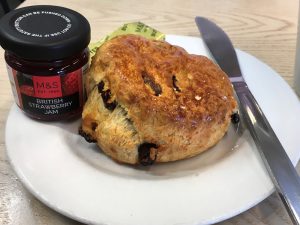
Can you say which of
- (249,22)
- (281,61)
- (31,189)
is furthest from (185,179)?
(249,22)

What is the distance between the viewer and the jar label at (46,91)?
67 cm

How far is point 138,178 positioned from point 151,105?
92 mm

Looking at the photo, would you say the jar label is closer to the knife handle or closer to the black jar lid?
the black jar lid

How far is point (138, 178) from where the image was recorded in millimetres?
601

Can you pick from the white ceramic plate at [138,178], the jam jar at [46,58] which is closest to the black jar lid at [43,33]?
the jam jar at [46,58]

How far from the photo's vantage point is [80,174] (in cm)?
60

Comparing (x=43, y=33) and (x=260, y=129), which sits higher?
(x=43, y=33)

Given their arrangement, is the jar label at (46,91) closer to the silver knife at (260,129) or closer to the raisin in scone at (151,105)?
the raisin in scone at (151,105)

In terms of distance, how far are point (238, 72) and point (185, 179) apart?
0.28 metres

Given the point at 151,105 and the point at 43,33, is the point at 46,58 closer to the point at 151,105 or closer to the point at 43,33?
the point at 43,33

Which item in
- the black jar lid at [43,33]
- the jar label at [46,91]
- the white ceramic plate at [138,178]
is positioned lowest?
the white ceramic plate at [138,178]

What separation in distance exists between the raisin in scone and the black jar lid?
0.14 ft

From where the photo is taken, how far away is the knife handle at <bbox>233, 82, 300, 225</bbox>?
0.55 meters

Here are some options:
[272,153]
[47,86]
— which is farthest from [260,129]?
[47,86]
